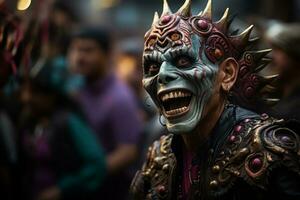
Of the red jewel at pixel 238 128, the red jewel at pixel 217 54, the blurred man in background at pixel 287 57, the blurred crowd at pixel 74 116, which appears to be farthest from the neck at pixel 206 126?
the blurred man in background at pixel 287 57

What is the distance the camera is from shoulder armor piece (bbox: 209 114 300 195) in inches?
174

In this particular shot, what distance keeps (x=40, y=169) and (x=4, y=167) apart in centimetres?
101

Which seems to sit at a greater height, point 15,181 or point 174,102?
point 174,102

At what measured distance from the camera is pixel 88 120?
8141mm

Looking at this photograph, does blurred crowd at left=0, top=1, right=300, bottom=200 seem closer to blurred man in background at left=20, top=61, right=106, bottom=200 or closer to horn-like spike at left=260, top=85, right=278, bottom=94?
blurred man in background at left=20, top=61, right=106, bottom=200

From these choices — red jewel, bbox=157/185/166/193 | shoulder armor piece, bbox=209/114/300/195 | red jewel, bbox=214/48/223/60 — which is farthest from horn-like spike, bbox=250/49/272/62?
red jewel, bbox=157/185/166/193

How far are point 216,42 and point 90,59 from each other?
413 centimetres

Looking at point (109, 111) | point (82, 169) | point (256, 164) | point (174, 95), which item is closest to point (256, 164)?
point (256, 164)

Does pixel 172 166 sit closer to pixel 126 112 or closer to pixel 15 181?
pixel 15 181

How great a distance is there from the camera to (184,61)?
4.63m

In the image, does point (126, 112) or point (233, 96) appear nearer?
point (233, 96)

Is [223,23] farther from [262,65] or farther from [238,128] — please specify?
[238,128]

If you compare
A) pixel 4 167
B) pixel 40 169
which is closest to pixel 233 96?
pixel 4 167

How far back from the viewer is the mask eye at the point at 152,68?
184 inches
